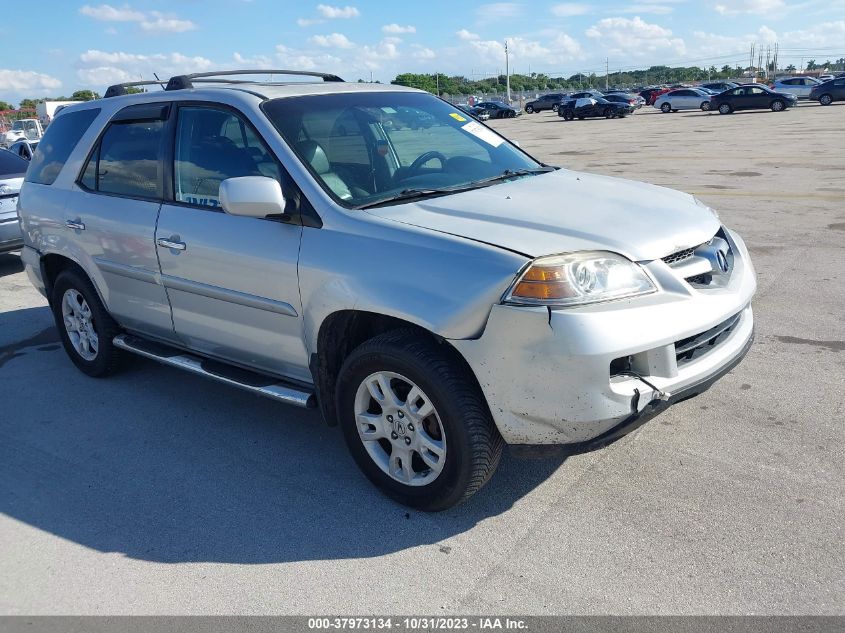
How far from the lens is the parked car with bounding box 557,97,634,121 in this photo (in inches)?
1736

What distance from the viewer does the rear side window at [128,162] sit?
4.57 m

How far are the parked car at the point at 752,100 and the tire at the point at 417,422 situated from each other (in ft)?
132

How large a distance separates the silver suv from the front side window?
0.01 meters

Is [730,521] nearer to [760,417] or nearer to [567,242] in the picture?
[760,417]

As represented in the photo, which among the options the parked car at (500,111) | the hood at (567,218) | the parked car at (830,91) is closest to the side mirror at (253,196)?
the hood at (567,218)

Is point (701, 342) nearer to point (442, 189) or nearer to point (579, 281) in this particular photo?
point (579, 281)

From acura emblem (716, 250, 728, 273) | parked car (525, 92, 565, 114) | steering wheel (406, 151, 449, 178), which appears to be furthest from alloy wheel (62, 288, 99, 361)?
parked car (525, 92, 565, 114)

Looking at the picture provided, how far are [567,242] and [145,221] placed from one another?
2.60 metres

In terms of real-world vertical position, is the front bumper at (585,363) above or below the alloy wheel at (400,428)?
above

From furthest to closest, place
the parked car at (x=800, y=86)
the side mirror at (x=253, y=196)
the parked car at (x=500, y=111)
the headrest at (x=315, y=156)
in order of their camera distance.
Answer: the parked car at (x=500, y=111)
the parked car at (x=800, y=86)
the headrest at (x=315, y=156)
the side mirror at (x=253, y=196)

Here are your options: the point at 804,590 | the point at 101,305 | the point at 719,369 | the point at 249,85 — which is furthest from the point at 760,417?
the point at 101,305

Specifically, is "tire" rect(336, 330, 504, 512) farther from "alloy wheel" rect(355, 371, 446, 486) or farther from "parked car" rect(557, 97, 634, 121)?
"parked car" rect(557, 97, 634, 121)

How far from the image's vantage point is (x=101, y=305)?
516 centimetres

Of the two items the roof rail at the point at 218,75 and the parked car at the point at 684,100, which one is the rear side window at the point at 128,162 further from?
the parked car at the point at 684,100
